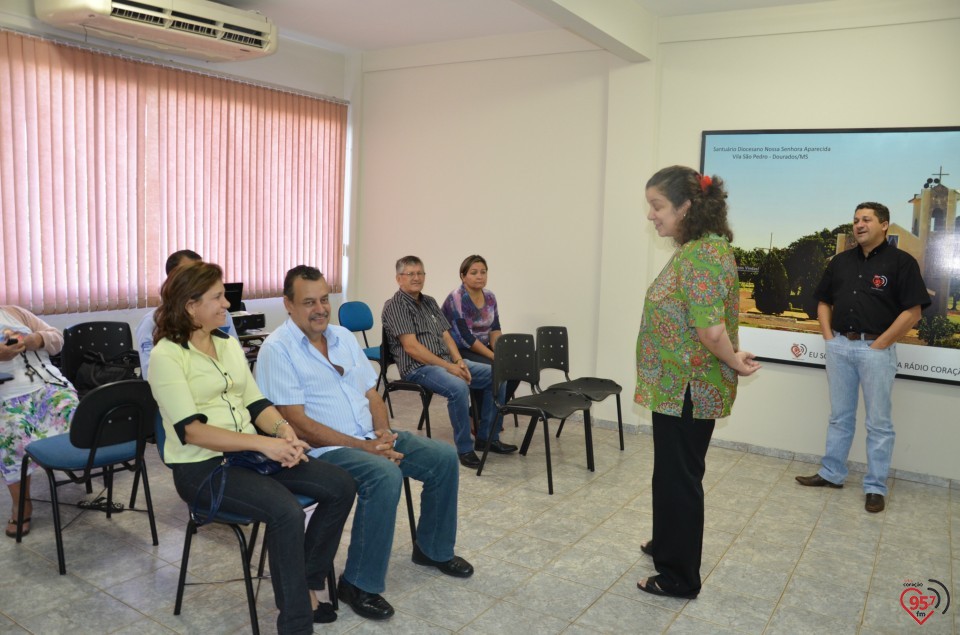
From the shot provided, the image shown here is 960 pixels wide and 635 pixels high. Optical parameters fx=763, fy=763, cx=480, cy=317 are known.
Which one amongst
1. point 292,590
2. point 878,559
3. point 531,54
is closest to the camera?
point 292,590

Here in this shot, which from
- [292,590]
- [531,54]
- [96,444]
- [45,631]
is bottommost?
[45,631]

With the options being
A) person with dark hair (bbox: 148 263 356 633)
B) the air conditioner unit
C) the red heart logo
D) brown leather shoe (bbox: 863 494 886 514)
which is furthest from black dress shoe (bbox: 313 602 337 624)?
the air conditioner unit

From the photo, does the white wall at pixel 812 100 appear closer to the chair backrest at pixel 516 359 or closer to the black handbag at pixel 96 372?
the chair backrest at pixel 516 359

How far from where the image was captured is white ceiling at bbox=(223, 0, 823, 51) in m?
5.17

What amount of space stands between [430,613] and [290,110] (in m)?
4.85

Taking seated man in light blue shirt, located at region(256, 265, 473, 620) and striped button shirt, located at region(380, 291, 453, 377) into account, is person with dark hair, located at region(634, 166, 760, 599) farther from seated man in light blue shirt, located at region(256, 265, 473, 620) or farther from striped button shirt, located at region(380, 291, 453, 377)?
striped button shirt, located at region(380, 291, 453, 377)

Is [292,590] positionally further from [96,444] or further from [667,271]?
[667,271]

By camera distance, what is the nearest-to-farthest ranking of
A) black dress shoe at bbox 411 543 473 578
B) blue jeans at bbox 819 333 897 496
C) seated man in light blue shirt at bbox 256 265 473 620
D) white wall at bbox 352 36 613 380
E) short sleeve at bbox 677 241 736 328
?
short sleeve at bbox 677 241 736 328, seated man in light blue shirt at bbox 256 265 473 620, black dress shoe at bbox 411 543 473 578, blue jeans at bbox 819 333 897 496, white wall at bbox 352 36 613 380

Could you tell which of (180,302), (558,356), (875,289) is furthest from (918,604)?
(180,302)

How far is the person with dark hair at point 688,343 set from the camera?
9.15ft

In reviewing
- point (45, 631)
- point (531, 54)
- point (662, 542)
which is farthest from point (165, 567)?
point (531, 54)

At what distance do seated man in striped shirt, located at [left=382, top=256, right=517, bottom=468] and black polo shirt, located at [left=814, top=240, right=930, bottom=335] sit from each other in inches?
84.8

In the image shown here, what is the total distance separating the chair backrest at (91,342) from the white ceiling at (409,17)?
251cm

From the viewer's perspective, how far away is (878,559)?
3.57 metres
